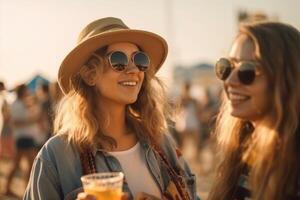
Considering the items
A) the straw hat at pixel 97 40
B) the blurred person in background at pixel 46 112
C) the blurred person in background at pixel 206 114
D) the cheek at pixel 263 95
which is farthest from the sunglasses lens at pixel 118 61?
the blurred person in background at pixel 206 114

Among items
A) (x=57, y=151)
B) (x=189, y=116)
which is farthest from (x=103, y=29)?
(x=189, y=116)

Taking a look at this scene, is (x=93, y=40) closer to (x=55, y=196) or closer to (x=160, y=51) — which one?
(x=160, y=51)

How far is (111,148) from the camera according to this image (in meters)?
3.32

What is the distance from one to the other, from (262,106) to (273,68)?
17cm

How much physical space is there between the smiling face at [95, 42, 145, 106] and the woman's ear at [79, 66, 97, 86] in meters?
0.04

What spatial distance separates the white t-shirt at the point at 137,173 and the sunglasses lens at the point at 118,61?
0.48 m

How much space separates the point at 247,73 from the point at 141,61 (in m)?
1.12

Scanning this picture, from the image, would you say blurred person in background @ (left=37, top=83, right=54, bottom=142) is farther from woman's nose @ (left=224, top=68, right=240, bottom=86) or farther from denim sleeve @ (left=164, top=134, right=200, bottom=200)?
woman's nose @ (left=224, top=68, right=240, bottom=86)

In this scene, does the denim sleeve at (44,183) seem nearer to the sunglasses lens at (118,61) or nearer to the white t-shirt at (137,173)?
the white t-shirt at (137,173)

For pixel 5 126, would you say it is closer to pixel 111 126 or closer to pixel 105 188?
pixel 111 126

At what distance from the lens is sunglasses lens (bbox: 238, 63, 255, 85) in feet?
7.78

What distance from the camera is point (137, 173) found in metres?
3.28

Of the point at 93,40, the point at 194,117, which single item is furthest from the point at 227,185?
the point at 194,117

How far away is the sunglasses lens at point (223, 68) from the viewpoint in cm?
249
